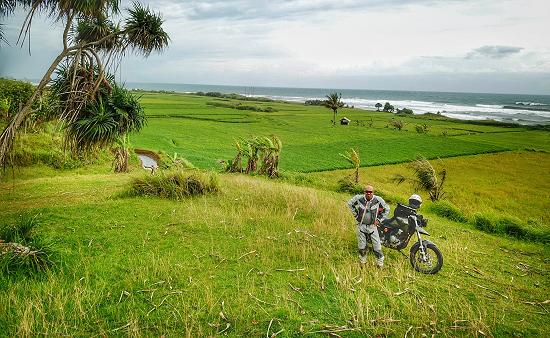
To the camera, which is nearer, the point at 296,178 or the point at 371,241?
the point at 371,241

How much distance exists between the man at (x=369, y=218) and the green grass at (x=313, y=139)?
20358 mm

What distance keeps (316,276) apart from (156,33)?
267 inches

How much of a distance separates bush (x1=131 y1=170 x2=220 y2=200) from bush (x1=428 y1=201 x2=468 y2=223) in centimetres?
931

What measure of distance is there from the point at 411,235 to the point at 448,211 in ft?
29.0

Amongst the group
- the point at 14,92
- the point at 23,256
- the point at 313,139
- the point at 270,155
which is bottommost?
the point at 313,139

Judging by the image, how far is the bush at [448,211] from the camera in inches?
628

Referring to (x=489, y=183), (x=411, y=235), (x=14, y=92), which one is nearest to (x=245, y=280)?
(x=411, y=235)

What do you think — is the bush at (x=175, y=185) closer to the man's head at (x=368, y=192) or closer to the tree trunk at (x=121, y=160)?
the man's head at (x=368, y=192)

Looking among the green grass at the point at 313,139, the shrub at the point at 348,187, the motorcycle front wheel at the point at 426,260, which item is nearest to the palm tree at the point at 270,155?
the shrub at the point at 348,187

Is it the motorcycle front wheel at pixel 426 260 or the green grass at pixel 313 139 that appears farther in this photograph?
the green grass at pixel 313 139

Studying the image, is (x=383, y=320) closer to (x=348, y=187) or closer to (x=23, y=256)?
(x=23, y=256)

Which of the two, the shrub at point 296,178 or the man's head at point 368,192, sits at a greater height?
the man's head at point 368,192

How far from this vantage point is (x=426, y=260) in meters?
8.49

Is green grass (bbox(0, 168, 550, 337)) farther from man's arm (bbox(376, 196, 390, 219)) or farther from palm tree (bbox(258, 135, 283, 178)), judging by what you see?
Answer: palm tree (bbox(258, 135, 283, 178))
